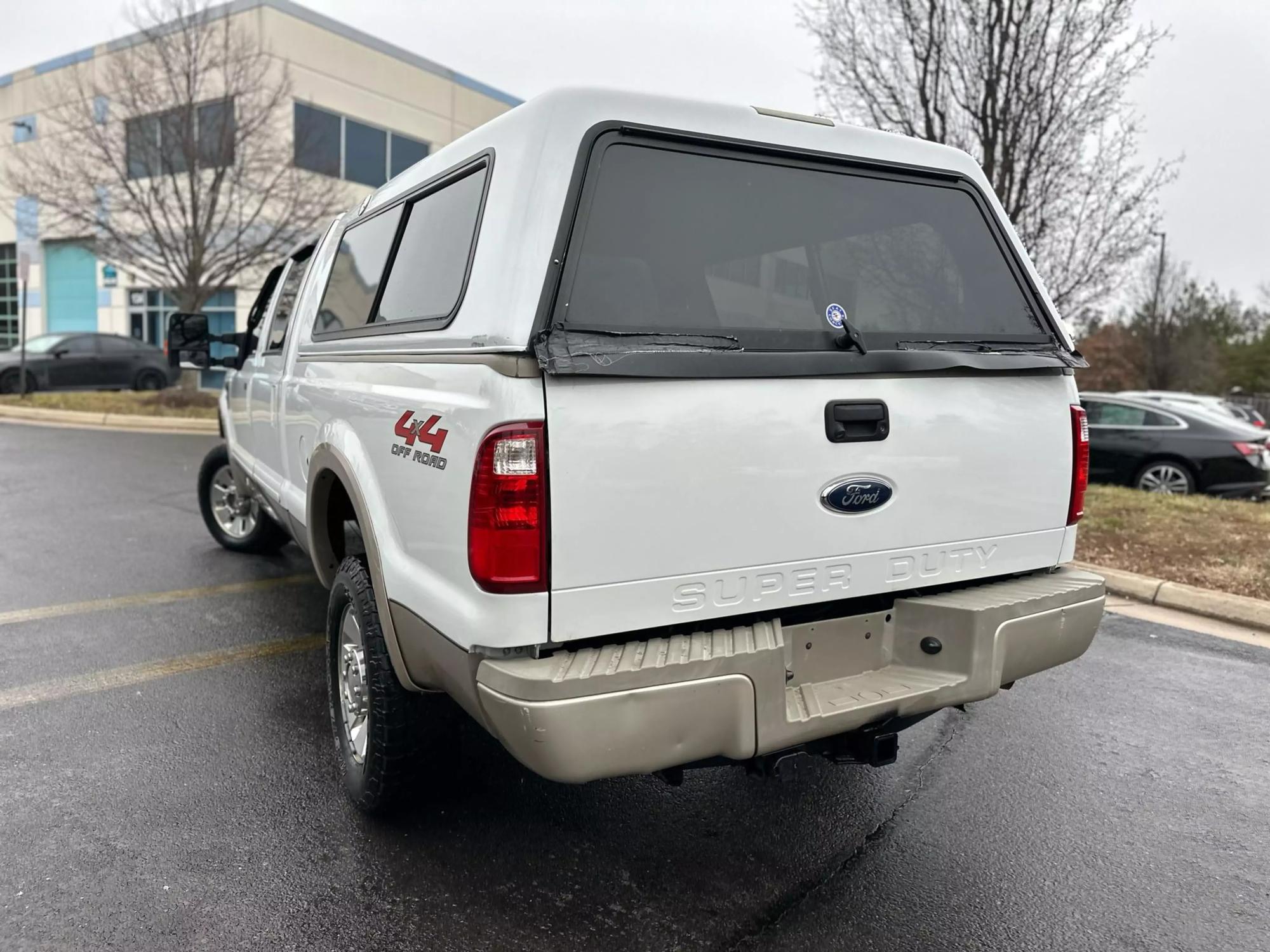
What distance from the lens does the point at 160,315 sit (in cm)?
2477

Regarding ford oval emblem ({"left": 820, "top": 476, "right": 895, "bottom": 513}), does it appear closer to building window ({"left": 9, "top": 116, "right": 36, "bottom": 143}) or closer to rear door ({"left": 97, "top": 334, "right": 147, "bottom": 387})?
rear door ({"left": 97, "top": 334, "right": 147, "bottom": 387})

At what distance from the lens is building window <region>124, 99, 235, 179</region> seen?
586 inches

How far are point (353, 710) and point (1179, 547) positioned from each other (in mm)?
6311

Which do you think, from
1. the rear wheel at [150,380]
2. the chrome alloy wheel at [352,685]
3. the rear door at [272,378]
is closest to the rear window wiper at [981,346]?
the chrome alloy wheel at [352,685]

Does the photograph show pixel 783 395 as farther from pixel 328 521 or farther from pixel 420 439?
pixel 328 521

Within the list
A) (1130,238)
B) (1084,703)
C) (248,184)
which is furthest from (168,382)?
(1084,703)

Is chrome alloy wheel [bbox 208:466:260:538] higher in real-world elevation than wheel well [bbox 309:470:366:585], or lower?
lower

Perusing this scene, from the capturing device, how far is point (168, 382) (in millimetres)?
20906

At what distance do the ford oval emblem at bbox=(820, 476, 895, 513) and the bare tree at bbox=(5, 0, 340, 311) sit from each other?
1502 cm

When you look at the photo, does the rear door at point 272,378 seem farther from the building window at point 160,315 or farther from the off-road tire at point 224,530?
the building window at point 160,315

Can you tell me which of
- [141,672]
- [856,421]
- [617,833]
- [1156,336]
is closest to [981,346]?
[856,421]

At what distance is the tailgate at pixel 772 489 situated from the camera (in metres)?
2.29

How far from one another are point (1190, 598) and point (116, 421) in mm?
15302

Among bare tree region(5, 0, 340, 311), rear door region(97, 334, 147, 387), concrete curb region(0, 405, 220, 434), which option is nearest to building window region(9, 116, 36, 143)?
rear door region(97, 334, 147, 387)
